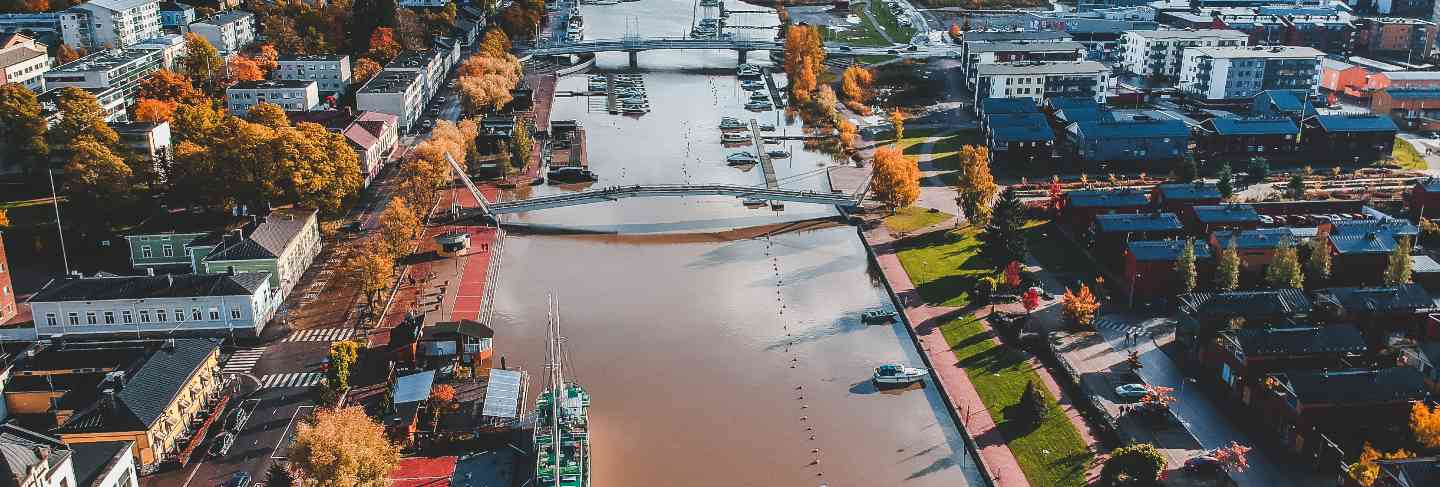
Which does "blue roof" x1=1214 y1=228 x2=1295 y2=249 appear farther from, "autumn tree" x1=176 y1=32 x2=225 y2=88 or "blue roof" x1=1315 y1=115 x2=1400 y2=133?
"autumn tree" x1=176 y1=32 x2=225 y2=88

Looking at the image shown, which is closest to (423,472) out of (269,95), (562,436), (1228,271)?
(562,436)

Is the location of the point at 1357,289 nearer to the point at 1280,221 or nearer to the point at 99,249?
the point at 1280,221

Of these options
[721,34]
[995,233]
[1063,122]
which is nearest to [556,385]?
[995,233]

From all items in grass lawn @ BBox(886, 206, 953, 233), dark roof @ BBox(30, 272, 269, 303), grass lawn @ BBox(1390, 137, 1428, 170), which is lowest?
grass lawn @ BBox(886, 206, 953, 233)

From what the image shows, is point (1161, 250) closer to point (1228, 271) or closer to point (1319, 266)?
point (1228, 271)

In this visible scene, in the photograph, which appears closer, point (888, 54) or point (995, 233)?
point (995, 233)

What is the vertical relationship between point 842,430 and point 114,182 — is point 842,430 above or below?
below

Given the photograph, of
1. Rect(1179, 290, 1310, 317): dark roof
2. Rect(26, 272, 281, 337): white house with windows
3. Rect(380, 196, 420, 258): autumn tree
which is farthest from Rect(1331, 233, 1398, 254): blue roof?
Rect(26, 272, 281, 337): white house with windows
